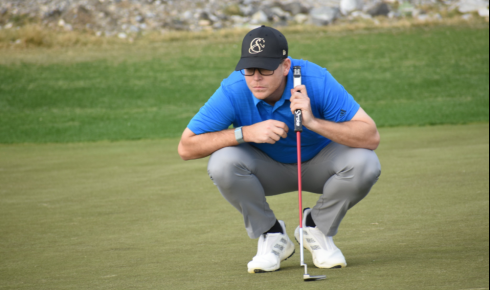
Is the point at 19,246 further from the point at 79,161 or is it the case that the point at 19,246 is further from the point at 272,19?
the point at 272,19

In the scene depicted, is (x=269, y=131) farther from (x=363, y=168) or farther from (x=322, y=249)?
(x=322, y=249)

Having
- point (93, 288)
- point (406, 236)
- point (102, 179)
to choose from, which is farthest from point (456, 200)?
point (102, 179)

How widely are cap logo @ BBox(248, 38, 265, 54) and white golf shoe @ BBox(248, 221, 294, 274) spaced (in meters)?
0.91

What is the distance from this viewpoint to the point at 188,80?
605 inches

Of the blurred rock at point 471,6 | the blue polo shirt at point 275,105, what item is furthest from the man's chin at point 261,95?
the blurred rock at point 471,6

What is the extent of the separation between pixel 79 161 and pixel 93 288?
4.82 metres

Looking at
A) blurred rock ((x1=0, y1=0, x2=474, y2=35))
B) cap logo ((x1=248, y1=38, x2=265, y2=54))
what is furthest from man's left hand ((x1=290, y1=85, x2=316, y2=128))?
blurred rock ((x1=0, y1=0, x2=474, y2=35))

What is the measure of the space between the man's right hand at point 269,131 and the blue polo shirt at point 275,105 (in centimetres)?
17

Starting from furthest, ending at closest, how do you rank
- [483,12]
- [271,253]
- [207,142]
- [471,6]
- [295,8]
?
[295,8]
[471,6]
[483,12]
[207,142]
[271,253]

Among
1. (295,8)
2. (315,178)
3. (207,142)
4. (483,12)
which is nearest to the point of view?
(207,142)

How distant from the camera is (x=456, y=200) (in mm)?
4203

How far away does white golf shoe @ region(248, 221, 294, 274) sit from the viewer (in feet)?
9.38

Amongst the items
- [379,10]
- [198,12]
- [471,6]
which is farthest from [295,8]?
[471,6]

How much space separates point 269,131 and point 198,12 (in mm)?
20960
